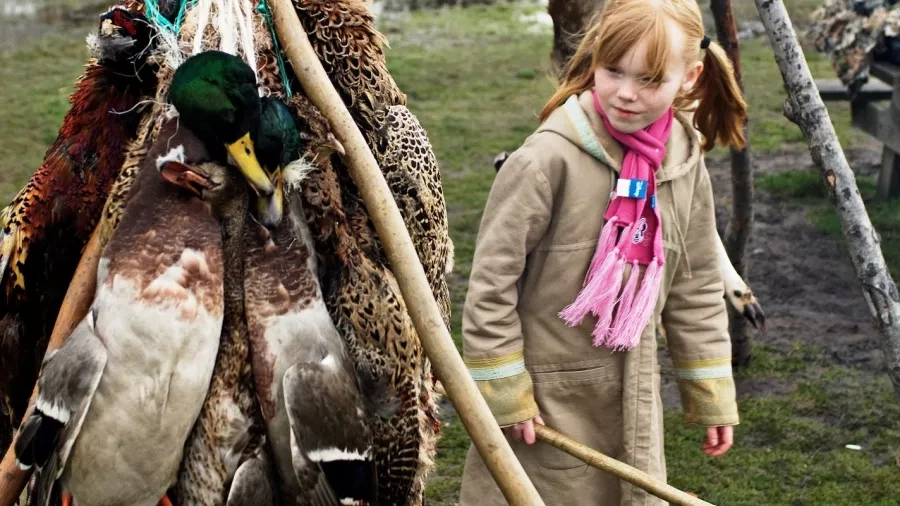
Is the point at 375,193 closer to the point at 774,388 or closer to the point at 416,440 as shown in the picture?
the point at 416,440

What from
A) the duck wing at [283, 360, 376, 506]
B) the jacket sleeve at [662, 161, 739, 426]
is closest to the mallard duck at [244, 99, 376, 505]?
the duck wing at [283, 360, 376, 506]

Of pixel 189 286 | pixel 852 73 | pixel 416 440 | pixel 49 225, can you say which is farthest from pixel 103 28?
pixel 852 73

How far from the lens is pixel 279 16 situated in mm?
2322

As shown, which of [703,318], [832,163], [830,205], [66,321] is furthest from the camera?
[830,205]

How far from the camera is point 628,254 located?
9.45 feet

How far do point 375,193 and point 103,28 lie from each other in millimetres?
854

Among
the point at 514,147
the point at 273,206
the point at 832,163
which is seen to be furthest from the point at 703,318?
the point at 514,147

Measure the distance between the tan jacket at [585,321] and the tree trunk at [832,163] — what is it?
0.72m

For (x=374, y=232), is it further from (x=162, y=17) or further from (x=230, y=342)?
(x=162, y=17)

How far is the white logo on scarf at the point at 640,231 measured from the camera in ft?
9.41

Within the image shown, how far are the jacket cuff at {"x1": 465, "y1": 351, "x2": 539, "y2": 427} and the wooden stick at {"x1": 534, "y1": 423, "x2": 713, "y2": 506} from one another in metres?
0.13

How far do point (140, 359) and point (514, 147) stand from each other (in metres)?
7.07

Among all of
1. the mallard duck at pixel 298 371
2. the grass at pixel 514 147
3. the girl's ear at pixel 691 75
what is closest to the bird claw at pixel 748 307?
the grass at pixel 514 147

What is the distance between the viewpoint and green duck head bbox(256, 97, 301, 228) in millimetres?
2129
